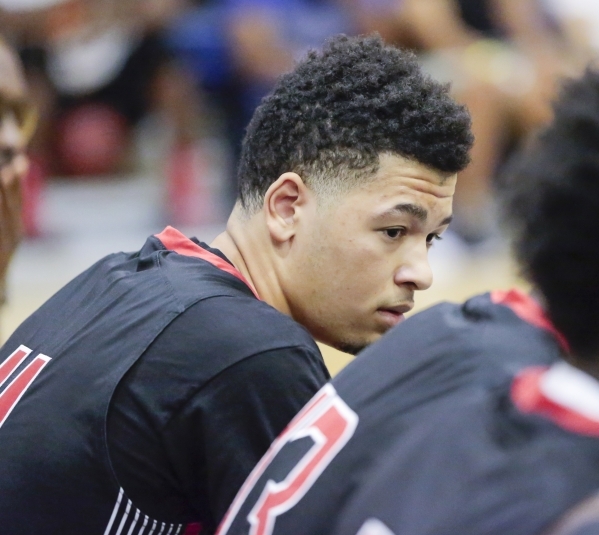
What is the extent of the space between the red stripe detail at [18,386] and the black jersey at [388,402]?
1.68ft

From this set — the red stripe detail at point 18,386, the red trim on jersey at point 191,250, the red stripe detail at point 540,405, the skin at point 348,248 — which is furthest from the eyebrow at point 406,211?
the red stripe detail at point 540,405

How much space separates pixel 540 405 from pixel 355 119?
854mm

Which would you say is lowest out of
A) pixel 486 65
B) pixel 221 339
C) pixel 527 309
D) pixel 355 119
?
pixel 486 65

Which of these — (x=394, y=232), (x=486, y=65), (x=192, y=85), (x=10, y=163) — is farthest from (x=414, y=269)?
(x=192, y=85)

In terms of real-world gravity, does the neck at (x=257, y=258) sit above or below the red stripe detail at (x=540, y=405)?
below

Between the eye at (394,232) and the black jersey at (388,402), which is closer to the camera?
the black jersey at (388,402)

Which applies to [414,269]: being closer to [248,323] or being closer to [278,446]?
[248,323]

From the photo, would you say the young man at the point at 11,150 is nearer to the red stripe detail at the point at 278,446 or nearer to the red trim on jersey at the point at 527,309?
the red stripe detail at the point at 278,446

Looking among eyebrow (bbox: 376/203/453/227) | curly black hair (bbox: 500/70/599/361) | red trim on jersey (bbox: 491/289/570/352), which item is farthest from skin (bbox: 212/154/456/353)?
curly black hair (bbox: 500/70/599/361)

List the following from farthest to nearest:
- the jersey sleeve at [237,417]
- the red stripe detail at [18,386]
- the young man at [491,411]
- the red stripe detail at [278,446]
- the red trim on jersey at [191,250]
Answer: the red trim on jersey at [191,250], the red stripe detail at [18,386], the jersey sleeve at [237,417], the red stripe detail at [278,446], the young man at [491,411]

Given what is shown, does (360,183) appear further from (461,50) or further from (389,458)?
(461,50)

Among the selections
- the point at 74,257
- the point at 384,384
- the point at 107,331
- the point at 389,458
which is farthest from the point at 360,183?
the point at 74,257

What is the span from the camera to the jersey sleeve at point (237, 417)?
1349mm

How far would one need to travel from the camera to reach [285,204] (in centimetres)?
172
